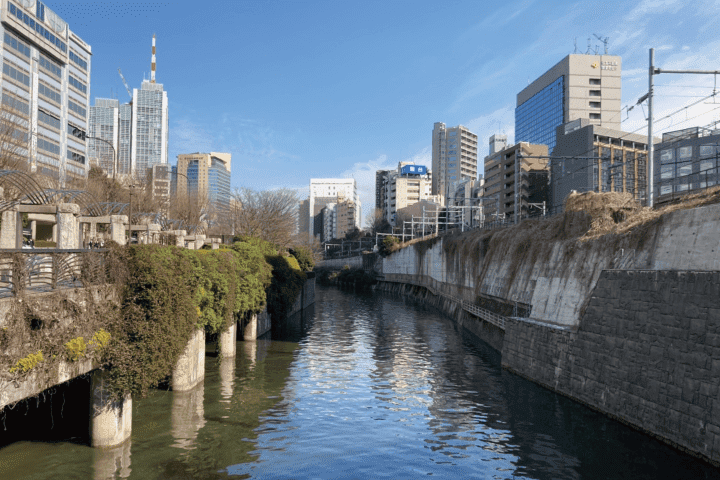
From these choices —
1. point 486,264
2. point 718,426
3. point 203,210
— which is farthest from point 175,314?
point 203,210

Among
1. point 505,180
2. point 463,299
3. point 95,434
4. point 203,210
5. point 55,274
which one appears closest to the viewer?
point 55,274

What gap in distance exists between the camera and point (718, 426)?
49.0 ft

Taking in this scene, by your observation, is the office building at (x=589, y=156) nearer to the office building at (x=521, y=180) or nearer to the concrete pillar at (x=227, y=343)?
the office building at (x=521, y=180)

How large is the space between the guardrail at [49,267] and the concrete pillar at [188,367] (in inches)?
352

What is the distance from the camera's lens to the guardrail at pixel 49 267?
38.2 feet

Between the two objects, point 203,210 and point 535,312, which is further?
point 203,210

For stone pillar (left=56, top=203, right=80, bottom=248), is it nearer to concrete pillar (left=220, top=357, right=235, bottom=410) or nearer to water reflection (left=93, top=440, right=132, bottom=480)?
water reflection (left=93, top=440, right=132, bottom=480)

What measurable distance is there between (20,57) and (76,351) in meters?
79.4

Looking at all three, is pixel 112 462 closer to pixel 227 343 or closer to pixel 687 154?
pixel 227 343

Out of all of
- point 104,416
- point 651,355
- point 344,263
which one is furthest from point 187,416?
point 344,263

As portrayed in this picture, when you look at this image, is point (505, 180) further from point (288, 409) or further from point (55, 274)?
point (55, 274)

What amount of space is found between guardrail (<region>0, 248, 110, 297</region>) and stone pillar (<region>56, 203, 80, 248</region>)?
4.07ft

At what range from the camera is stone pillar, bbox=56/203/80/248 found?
15883 millimetres

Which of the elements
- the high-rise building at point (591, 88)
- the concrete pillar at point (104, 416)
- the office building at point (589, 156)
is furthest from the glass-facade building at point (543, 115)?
the concrete pillar at point (104, 416)
